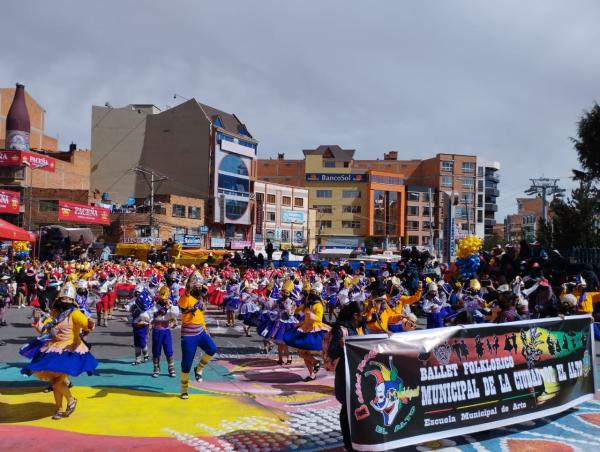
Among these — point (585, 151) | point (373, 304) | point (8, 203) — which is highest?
point (585, 151)

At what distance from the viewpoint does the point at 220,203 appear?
212ft

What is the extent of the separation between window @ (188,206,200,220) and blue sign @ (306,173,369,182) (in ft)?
99.2

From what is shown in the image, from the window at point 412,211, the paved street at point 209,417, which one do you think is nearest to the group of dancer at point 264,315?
the paved street at point 209,417

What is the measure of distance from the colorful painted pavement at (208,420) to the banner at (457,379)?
1.13 feet

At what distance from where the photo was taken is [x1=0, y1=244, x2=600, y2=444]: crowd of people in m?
7.67

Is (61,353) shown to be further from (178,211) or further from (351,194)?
(351,194)

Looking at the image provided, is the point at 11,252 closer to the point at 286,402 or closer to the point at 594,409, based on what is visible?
the point at 286,402

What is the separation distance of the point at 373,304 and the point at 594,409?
3.69 metres

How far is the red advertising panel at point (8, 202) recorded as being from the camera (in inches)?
1486

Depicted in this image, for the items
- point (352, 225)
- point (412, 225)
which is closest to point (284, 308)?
point (352, 225)

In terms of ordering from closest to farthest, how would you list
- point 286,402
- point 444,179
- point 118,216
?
point 286,402 → point 118,216 → point 444,179

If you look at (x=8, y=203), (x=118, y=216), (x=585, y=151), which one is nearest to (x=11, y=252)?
(x=8, y=203)

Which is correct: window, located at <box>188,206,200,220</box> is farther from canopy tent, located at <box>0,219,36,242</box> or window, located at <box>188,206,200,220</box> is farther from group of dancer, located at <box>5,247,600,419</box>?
group of dancer, located at <box>5,247,600,419</box>

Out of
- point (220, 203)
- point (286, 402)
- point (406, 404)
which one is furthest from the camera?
point (220, 203)
